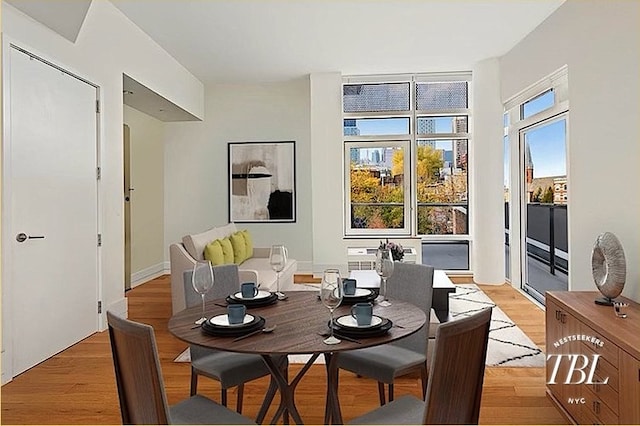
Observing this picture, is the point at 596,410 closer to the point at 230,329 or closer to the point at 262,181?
the point at 230,329

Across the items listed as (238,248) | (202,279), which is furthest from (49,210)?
(202,279)

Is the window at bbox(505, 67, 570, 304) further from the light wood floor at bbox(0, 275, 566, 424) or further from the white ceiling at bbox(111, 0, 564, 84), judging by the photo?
the light wood floor at bbox(0, 275, 566, 424)

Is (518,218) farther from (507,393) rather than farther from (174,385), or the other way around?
(174,385)

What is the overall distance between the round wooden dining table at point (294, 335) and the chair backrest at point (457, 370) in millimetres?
287

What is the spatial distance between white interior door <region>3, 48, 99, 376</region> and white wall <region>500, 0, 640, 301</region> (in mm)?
4349

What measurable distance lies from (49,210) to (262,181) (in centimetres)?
421

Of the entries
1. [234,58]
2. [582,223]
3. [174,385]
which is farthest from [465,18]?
[174,385]

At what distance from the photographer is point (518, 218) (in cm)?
629

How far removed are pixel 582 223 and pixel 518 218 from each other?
88.7 inches

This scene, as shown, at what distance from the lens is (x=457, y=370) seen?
5.01 ft

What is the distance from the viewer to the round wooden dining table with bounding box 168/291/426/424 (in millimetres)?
1693

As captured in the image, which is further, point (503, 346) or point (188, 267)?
point (188, 267)

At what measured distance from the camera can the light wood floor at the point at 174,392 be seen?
2676 millimetres

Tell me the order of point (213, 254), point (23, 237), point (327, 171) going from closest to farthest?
point (23, 237), point (213, 254), point (327, 171)
